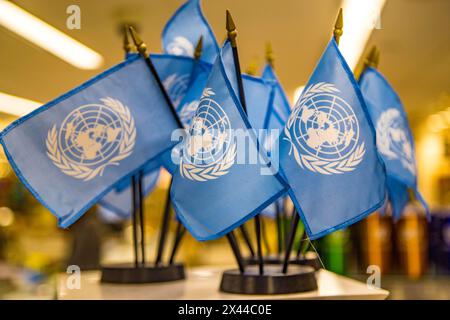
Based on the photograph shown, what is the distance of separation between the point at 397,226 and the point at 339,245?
3.62 ft

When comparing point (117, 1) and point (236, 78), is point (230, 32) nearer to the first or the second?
point (236, 78)

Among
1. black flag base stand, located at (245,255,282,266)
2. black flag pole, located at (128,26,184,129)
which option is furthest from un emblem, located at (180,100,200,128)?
black flag base stand, located at (245,255,282,266)

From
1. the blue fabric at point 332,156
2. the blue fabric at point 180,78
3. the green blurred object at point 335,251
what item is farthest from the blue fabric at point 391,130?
the green blurred object at point 335,251

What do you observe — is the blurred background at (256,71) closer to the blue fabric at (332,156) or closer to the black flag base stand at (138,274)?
the blue fabric at (332,156)

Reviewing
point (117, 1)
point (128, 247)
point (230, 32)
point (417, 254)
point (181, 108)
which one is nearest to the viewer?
point (230, 32)

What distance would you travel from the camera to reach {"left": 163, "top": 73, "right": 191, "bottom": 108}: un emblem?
153 centimetres

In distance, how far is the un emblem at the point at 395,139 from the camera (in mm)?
1469

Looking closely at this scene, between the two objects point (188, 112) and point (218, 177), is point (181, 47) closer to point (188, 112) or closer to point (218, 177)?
point (188, 112)

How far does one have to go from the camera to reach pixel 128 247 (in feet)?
17.7

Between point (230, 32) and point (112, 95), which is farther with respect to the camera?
point (112, 95)

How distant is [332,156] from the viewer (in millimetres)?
1118

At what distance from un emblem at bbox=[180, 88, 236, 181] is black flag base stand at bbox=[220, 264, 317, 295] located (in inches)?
10.5

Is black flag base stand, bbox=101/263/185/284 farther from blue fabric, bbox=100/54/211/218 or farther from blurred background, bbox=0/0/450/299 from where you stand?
blurred background, bbox=0/0/450/299
